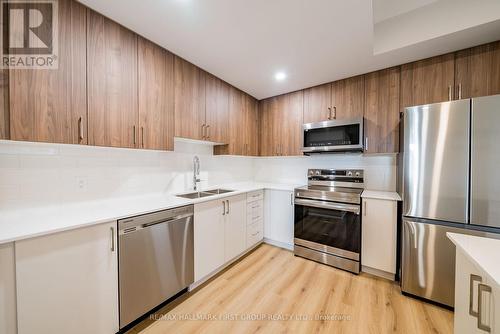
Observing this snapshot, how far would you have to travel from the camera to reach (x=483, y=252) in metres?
0.87

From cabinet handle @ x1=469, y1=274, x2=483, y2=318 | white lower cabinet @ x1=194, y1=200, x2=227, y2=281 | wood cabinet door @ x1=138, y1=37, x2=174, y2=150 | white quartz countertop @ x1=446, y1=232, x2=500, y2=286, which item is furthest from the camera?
white lower cabinet @ x1=194, y1=200, x2=227, y2=281

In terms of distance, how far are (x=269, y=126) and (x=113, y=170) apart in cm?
237

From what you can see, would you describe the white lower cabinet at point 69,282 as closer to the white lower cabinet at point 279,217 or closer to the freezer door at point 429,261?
the white lower cabinet at point 279,217

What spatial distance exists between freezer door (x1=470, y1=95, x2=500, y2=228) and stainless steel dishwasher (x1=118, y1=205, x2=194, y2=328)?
246 cm

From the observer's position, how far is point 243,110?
3047mm

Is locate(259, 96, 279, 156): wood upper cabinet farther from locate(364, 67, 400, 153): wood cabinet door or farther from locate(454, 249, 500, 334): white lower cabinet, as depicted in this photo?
locate(454, 249, 500, 334): white lower cabinet

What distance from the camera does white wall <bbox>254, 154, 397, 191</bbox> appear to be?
2.53 meters

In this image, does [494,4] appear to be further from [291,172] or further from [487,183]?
[291,172]

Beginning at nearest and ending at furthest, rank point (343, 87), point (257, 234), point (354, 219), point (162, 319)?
1. point (162, 319)
2. point (354, 219)
3. point (343, 87)
4. point (257, 234)

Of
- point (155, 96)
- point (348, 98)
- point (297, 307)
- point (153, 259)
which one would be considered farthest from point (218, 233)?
point (348, 98)

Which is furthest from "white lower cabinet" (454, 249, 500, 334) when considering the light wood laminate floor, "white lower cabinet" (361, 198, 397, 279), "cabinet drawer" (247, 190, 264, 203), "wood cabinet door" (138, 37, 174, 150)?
"wood cabinet door" (138, 37, 174, 150)

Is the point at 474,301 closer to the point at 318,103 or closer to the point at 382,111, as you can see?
the point at 382,111

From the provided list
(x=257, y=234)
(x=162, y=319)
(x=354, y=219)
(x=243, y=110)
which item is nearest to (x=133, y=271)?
(x=162, y=319)

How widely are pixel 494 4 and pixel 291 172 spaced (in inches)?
105
